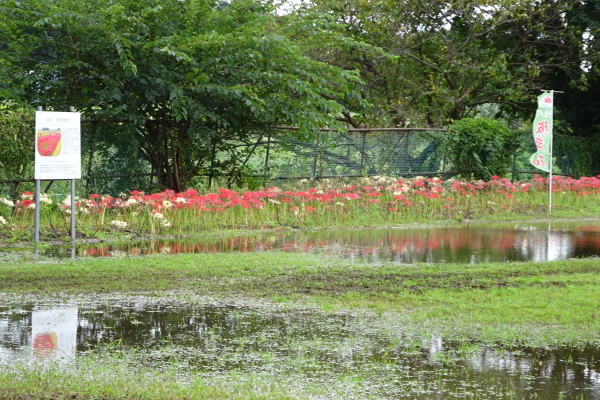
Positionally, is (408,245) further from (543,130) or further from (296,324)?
(543,130)

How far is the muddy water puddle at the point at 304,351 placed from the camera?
533 cm

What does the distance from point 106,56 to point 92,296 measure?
1001cm

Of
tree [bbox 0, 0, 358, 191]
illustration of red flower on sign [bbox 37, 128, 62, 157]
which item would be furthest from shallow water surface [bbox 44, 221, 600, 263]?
tree [bbox 0, 0, 358, 191]

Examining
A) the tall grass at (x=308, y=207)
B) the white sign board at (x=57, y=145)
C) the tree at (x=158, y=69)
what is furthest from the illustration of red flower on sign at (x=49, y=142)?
the tree at (x=158, y=69)

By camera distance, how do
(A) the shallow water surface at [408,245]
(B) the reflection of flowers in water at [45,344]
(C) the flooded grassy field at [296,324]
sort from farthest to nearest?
(A) the shallow water surface at [408,245] → (B) the reflection of flowers in water at [45,344] → (C) the flooded grassy field at [296,324]

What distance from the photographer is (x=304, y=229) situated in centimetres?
1653

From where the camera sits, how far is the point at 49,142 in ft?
42.5

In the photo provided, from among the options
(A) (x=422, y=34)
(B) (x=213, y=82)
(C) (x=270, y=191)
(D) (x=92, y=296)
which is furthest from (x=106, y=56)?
(A) (x=422, y=34)

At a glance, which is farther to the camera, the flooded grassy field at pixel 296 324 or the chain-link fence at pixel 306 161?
the chain-link fence at pixel 306 161

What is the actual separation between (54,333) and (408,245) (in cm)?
816

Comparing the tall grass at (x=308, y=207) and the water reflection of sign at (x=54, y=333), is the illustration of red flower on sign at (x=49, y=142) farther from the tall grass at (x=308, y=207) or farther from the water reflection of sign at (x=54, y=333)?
the water reflection of sign at (x=54, y=333)

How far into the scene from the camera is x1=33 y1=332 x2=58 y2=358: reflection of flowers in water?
6031 millimetres

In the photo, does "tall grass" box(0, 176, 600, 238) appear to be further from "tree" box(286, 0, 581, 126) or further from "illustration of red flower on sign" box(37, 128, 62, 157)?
"tree" box(286, 0, 581, 126)

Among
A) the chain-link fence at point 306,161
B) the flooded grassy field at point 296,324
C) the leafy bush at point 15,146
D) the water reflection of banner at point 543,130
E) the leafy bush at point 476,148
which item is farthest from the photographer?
the leafy bush at point 476,148
